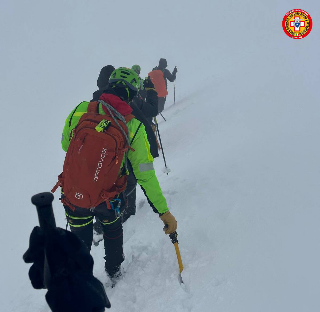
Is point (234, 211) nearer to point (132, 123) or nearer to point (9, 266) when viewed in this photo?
point (132, 123)

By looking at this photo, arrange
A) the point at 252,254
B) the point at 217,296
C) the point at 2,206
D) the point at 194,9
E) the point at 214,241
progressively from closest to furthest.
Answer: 1. the point at 217,296
2. the point at 252,254
3. the point at 214,241
4. the point at 2,206
5. the point at 194,9

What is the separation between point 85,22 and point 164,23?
25.6 metres

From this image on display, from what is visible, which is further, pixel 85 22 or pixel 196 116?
pixel 85 22

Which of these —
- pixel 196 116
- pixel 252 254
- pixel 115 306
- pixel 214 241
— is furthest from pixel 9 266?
pixel 196 116

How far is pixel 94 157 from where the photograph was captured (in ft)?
8.74

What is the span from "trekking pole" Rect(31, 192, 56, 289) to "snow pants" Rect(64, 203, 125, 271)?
165 centimetres

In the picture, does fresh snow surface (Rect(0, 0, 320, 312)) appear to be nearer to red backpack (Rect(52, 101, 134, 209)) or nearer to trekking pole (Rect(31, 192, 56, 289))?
red backpack (Rect(52, 101, 134, 209))

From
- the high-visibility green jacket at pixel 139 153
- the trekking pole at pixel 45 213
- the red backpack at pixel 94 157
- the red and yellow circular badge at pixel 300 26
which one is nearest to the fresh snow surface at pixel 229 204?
the red and yellow circular badge at pixel 300 26

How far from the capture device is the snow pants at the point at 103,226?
122 inches

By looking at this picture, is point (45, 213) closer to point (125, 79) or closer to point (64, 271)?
point (64, 271)

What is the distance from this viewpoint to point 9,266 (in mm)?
5773

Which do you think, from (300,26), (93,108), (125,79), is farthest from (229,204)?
(300,26)

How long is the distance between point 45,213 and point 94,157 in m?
1.36

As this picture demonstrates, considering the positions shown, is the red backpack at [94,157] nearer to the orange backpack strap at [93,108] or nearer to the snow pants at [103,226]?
the orange backpack strap at [93,108]
